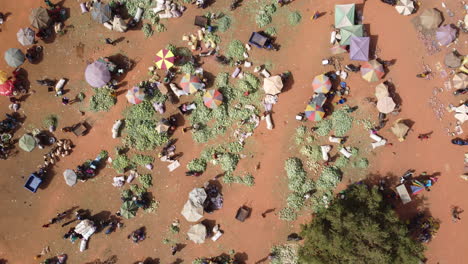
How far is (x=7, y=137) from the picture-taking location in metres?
19.9

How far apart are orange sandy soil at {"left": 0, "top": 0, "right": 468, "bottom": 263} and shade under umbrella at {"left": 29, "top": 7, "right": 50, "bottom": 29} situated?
3.97 feet

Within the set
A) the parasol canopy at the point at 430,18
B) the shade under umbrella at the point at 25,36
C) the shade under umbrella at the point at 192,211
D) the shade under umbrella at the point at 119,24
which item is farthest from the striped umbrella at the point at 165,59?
the parasol canopy at the point at 430,18

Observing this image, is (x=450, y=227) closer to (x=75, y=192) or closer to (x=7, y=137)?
(x=75, y=192)

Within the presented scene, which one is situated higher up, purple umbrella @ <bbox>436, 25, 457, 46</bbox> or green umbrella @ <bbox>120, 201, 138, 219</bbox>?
purple umbrella @ <bbox>436, 25, 457, 46</bbox>

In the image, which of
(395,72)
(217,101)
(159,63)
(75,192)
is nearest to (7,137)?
(75,192)

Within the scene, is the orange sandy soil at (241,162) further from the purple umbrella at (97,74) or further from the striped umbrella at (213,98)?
the striped umbrella at (213,98)

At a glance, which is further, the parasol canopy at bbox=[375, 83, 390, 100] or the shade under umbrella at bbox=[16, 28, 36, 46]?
the shade under umbrella at bbox=[16, 28, 36, 46]

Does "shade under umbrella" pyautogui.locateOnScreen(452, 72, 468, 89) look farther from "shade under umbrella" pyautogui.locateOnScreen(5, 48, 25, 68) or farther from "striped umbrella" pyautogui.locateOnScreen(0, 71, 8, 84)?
"striped umbrella" pyautogui.locateOnScreen(0, 71, 8, 84)

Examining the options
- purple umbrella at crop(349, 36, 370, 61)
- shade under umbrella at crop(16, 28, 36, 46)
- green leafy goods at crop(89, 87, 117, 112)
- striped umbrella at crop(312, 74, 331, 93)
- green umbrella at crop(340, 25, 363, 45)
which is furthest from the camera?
green leafy goods at crop(89, 87, 117, 112)

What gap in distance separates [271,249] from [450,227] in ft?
36.6

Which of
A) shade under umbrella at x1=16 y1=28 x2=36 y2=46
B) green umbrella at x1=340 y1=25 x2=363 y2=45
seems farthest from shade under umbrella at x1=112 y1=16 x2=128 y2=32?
green umbrella at x1=340 y1=25 x2=363 y2=45

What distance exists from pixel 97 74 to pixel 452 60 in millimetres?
21063

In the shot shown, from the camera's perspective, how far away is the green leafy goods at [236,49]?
19.7 meters

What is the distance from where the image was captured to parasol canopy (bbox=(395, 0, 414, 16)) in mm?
19062
